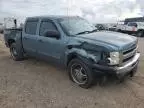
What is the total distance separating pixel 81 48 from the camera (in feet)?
17.8

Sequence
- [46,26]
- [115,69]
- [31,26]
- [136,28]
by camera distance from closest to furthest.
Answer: [115,69], [46,26], [31,26], [136,28]

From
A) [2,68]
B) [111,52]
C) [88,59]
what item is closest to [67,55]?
[88,59]

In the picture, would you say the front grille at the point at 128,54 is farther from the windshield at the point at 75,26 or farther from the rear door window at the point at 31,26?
the rear door window at the point at 31,26

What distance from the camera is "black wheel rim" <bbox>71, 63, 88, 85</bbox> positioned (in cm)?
550

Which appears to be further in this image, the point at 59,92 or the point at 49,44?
the point at 49,44

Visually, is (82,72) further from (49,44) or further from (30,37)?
(30,37)

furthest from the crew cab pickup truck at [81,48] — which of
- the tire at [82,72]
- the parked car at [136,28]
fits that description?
the parked car at [136,28]

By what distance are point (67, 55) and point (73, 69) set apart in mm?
413

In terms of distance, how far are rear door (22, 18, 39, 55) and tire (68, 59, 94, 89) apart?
1.97 m

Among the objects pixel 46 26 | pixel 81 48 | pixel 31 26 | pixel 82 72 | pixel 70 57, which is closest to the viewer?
pixel 81 48

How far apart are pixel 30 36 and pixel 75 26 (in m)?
1.87

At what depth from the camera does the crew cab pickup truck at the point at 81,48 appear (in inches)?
196

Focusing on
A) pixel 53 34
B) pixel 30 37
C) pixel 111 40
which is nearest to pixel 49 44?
pixel 53 34

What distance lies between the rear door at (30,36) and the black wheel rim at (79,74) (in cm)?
203
